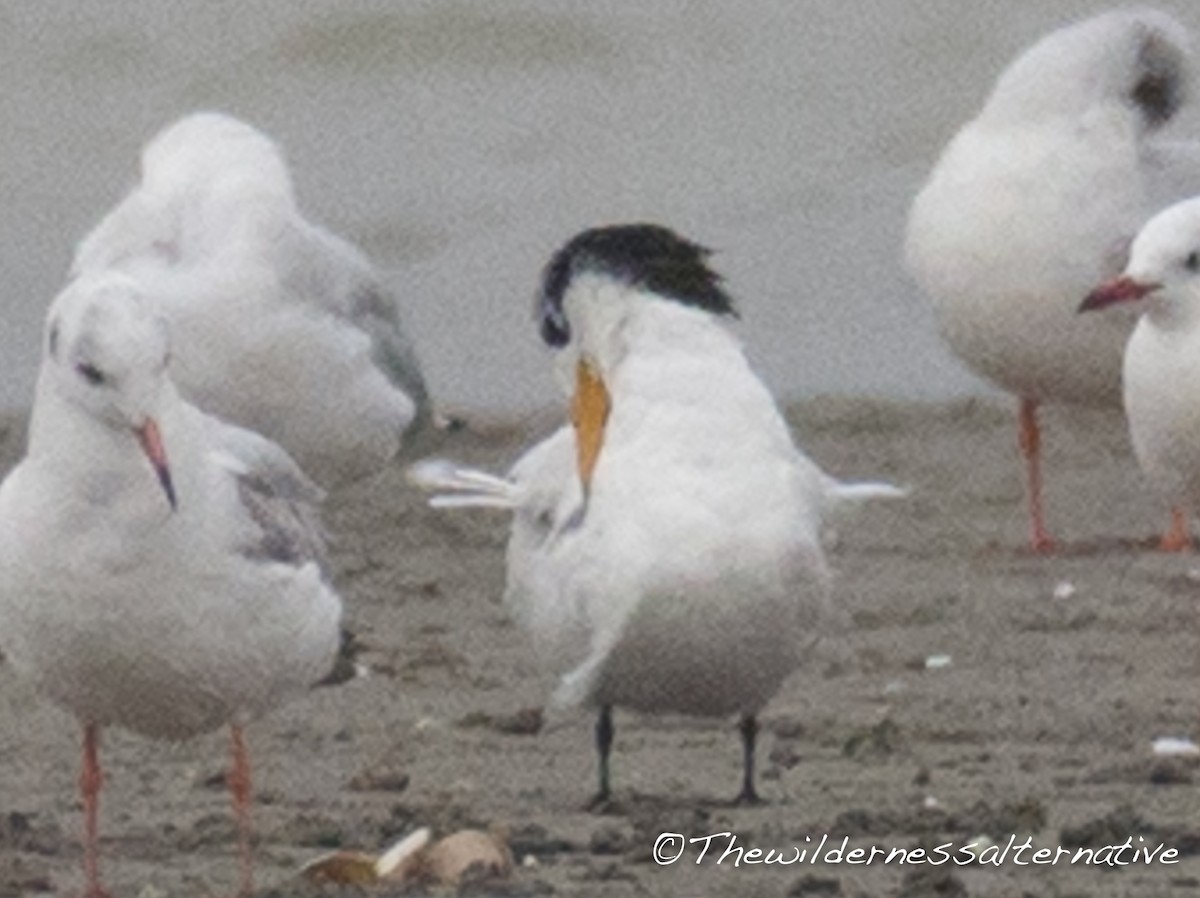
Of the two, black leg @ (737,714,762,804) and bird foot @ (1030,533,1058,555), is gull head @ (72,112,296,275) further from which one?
black leg @ (737,714,762,804)

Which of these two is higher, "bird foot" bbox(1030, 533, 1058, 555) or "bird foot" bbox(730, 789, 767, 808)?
"bird foot" bbox(730, 789, 767, 808)

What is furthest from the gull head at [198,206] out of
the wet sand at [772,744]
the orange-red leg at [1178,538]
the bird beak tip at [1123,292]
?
the orange-red leg at [1178,538]

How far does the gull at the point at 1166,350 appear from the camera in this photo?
35.7 feet

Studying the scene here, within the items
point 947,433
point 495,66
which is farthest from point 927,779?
point 495,66

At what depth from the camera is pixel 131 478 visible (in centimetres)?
898

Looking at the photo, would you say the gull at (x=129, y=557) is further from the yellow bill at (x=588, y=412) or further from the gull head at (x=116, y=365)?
the yellow bill at (x=588, y=412)

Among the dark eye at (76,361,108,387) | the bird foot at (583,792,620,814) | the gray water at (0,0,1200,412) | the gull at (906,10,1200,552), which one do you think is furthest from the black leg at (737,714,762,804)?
the gray water at (0,0,1200,412)

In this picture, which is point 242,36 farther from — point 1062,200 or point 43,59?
point 1062,200

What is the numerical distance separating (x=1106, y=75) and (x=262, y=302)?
260 centimetres

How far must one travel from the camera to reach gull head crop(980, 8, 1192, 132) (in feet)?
43.8

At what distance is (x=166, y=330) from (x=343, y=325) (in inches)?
125

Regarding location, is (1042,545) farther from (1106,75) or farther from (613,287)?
(613,287)

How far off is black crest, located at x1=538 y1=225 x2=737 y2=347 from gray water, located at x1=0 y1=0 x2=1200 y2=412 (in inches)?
203

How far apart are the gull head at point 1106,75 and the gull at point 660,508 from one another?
130 inches
